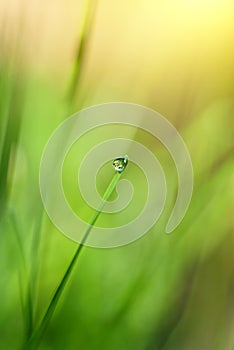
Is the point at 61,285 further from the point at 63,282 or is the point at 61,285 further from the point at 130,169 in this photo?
the point at 130,169

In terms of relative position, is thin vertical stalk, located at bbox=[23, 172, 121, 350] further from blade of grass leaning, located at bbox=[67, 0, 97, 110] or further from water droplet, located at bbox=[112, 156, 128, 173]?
blade of grass leaning, located at bbox=[67, 0, 97, 110]

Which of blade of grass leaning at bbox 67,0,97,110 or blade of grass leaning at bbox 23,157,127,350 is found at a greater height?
blade of grass leaning at bbox 67,0,97,110

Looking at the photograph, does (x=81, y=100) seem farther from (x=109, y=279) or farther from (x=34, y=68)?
(x=109, y=279)

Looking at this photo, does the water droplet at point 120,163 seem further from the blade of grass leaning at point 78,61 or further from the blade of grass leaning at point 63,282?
the blade of grass leaning at point 78,61

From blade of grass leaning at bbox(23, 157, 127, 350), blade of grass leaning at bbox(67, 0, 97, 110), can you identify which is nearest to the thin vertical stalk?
blade of grass leaning at bbox(23, 157, 127, 350)

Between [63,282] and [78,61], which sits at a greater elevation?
[78,61]

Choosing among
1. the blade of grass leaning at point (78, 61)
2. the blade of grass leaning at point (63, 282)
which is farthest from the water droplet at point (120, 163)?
the blade of grass leaning at point (78, 61)

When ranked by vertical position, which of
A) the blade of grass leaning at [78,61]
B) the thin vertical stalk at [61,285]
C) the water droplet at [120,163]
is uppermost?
the blade of grass leaning at [78,61]

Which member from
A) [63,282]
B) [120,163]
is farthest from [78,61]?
[63,282]
